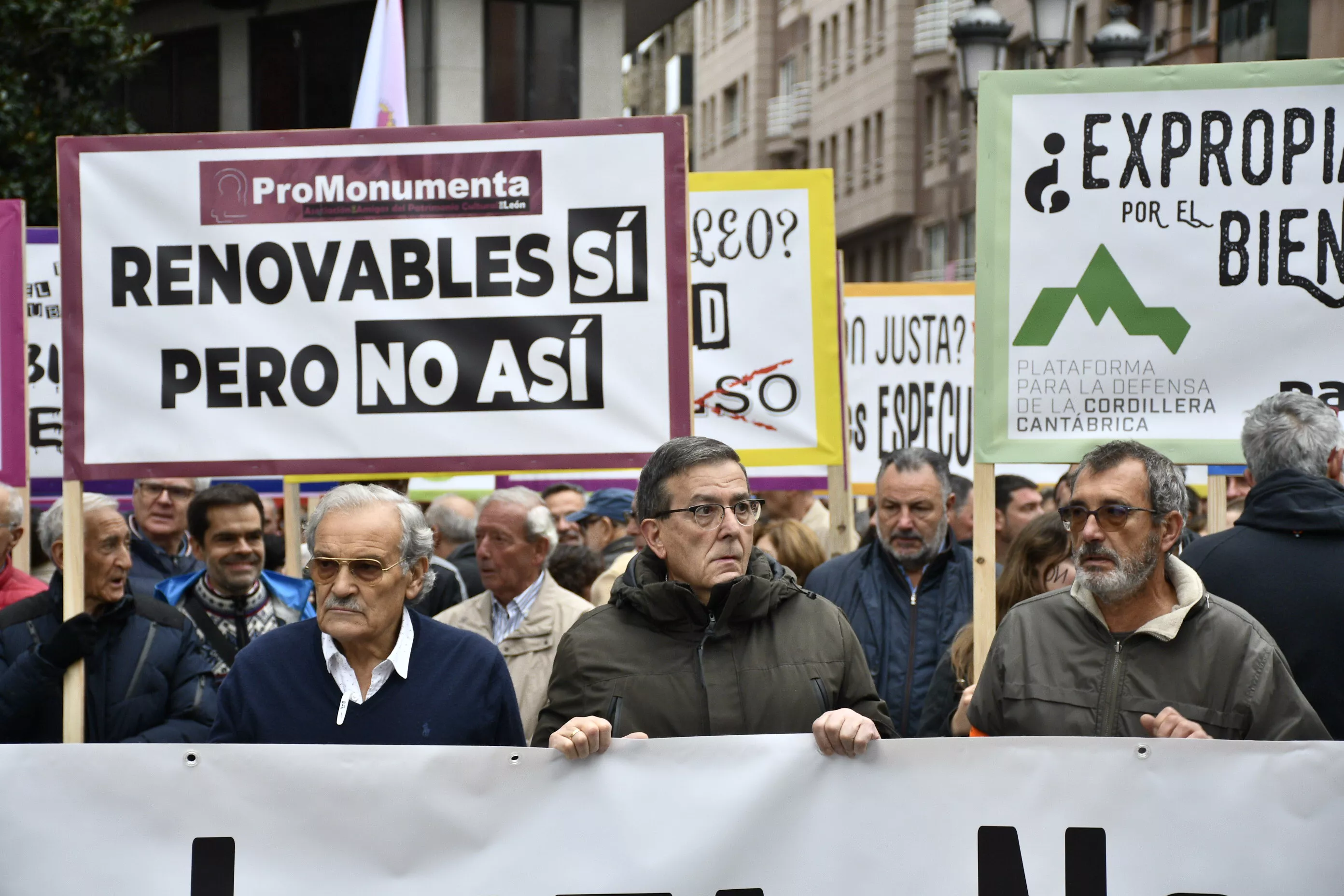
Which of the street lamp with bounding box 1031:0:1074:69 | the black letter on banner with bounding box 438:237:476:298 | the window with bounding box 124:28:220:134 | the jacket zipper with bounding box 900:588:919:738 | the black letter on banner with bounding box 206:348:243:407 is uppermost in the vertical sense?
the window with bounding box 124:28:220:134

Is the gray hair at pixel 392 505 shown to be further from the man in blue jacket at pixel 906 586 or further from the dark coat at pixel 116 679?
the man in blue jacket at pixel 906 586

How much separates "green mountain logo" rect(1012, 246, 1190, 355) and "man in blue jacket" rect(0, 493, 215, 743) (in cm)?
271

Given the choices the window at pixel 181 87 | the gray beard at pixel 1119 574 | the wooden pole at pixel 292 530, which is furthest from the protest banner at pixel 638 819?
the window at pixel 181 87

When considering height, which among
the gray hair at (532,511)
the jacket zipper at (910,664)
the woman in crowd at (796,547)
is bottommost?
the jacket zipper at (910,664)

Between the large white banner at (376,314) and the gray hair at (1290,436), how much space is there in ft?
5.83

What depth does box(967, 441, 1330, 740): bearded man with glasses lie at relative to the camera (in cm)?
430

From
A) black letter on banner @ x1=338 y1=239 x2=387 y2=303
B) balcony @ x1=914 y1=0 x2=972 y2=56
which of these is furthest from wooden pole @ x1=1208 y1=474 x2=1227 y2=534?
balcony @ x1=914 y1=0 x2=972 y2=56

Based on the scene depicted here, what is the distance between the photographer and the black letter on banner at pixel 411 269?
20.0ft

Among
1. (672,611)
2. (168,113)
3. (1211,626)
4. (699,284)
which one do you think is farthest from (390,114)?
(168,113)

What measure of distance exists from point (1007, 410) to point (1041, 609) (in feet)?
3.85

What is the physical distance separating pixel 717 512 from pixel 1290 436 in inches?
68.5

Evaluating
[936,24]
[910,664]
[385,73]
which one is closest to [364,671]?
[910,664]

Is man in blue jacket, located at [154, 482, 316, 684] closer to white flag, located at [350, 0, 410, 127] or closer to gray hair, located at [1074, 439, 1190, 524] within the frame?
white flag, located at [350, 0, 410, 127]

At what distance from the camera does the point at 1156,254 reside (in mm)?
5633
